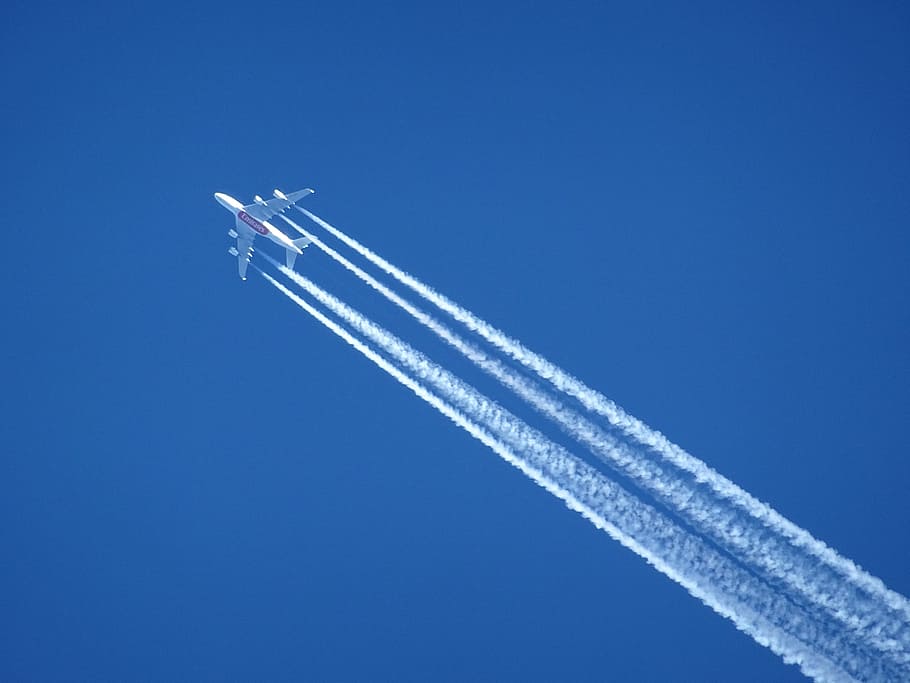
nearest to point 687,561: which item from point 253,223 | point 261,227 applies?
point 261,227

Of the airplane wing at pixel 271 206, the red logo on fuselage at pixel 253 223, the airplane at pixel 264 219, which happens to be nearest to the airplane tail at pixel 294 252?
the airplane at pixel 264 219

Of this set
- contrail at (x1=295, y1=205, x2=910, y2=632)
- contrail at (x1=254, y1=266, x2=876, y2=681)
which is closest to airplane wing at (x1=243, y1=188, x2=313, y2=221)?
contrail at (x1=295, y1=205, x2=910, y2=632)

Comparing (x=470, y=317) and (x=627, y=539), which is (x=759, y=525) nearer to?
(x=627, y=539)

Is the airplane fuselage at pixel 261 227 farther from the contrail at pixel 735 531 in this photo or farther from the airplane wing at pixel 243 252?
the contrail at pixel 735 531

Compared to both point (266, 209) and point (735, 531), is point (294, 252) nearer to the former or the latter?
point (266, 209)

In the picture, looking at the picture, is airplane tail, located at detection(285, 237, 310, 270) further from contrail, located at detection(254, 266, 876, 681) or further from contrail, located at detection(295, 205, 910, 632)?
contrail, located at detection(254, 266, 876, 681)

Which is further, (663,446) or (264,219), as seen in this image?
(264,219)

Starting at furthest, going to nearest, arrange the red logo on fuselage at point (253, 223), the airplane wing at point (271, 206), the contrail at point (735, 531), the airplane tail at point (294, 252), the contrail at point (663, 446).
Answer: the red logo on fuselage at point (253, 223) < the airplane tail at point (294, 252) < the airplane wing at point (271, 206) < the contrail at point (663, 446) < the contrail at point (735, 531)
